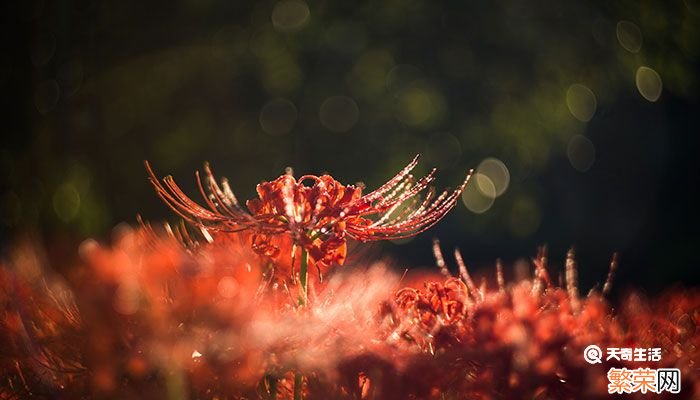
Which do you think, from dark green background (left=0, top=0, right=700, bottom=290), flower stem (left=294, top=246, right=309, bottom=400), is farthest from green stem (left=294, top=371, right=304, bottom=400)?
dark green background (left=0, top=0, right=700, bottom=290)

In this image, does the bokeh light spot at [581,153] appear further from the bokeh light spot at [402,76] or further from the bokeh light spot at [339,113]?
the bokeh light spot at [339,113]

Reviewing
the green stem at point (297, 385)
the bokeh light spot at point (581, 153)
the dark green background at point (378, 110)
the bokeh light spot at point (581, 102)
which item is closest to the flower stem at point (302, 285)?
the green stem at point (297, 385)

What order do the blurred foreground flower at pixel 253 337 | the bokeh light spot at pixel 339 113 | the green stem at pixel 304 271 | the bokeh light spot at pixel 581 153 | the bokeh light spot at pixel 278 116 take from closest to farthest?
1. the blurred foreground flower at pixel 253 337
2. the green stem at pixel 304 271
3. the bokeh light spot at pixel 278 116
4. the bokeh light spot at pixel 339 113
5. the bokeh light spot at pixel 581 153

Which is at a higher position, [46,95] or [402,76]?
[46,95]

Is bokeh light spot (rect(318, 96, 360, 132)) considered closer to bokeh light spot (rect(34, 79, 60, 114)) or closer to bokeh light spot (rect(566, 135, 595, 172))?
bokeh light spot (rect(566, 135, 595, 172))

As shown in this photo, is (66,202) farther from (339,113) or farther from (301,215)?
(301,215)

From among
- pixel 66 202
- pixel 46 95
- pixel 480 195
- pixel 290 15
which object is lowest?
pixel 480 195

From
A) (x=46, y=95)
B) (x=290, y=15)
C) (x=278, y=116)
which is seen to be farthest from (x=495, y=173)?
(x=46, y=95)
